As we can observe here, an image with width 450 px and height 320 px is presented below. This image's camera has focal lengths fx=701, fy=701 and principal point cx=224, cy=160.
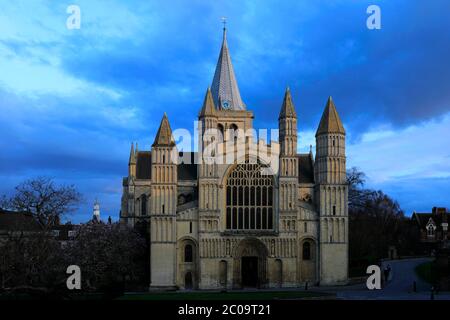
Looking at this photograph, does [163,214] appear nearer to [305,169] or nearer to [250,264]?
[250,264]

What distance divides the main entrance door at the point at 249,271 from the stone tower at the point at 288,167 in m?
4.88

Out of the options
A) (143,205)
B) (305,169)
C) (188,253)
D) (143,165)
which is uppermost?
(143,165)

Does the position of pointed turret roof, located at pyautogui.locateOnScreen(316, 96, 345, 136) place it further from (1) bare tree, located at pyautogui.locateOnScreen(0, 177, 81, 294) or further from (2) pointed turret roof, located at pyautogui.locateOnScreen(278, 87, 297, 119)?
(1) bare tree, located at pyautogui.locateOnScreen(0, 177, 81, 294)

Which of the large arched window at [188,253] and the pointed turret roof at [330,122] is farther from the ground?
the pointed turret roof at [330,122]

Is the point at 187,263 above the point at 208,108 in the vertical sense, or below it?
below

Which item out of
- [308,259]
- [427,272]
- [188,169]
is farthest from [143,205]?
[427,272]

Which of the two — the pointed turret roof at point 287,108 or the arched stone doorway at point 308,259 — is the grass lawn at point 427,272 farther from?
the pointed turret roof at point 287,108

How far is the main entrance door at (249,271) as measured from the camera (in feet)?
226

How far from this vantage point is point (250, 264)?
226ft

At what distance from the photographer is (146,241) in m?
72.8

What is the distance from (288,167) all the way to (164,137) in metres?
12.4

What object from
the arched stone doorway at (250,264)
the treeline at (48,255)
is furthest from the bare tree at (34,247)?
the arched stone doorway at (250,264)

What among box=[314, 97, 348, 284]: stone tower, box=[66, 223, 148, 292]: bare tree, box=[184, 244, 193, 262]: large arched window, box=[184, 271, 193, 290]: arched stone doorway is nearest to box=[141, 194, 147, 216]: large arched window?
box=[66, 223, 148, 292]: bare tree

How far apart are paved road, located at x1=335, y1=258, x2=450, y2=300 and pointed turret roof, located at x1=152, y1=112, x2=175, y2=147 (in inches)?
826
